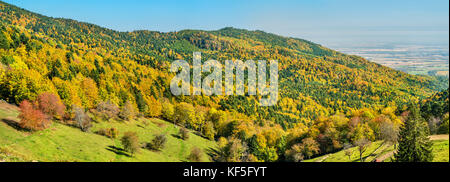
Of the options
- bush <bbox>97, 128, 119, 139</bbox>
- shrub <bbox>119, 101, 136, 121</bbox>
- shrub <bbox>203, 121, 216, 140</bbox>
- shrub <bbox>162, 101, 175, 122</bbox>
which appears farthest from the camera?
shrub <bbox>162, 101, 175, 122</bbox>

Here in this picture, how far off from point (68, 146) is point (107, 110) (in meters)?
34.8

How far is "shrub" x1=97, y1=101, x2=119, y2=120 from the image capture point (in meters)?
80.8

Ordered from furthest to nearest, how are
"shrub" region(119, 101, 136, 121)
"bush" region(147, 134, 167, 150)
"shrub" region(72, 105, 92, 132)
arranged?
"shrub" region(119, 101, 136, 121)
"bush" region(147, 134, 167, 150)
"shrub" region(72, 105, 92, 132)

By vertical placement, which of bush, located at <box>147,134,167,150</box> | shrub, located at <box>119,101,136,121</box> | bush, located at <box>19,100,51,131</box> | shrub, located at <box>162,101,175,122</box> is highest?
bush, located at <box>19,100,51,131</box>

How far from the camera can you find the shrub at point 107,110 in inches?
3179

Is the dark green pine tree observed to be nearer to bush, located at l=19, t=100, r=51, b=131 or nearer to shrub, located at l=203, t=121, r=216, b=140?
bush, located at l=19, t=100, r=51, b=131

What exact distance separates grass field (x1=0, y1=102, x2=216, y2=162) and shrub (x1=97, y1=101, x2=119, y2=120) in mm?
3293

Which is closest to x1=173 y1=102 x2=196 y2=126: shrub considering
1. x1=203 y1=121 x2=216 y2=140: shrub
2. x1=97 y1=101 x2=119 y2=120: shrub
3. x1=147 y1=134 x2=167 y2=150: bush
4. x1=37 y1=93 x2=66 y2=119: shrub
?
x1=203 y1=121 x2=216 y2=140: shrub

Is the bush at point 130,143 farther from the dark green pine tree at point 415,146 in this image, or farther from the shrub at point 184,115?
the shrub at point 184,115

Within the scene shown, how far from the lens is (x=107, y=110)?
273 feet
